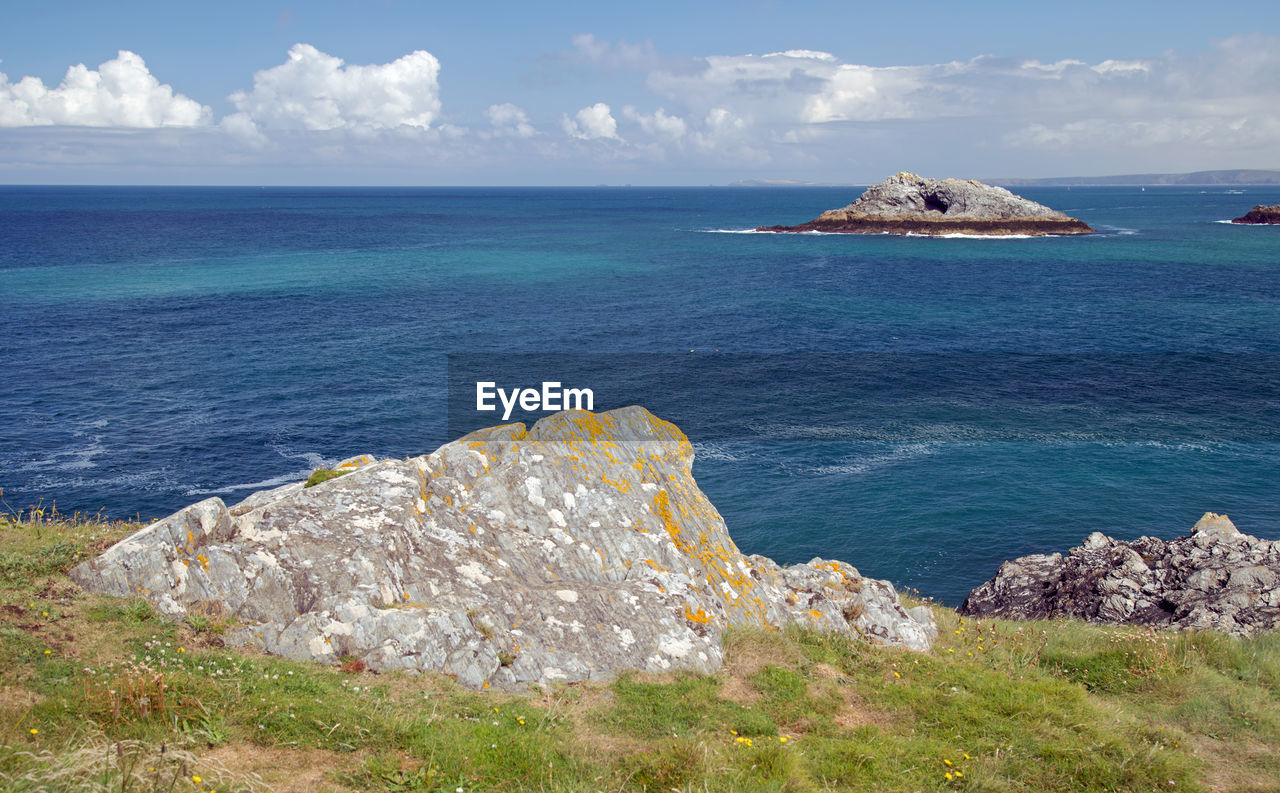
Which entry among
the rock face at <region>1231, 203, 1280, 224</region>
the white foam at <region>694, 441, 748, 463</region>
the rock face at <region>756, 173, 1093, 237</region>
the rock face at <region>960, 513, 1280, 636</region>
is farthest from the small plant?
the rock face at <region>1231, 203, 1280, 224</region>

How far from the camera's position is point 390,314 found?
2633 inches

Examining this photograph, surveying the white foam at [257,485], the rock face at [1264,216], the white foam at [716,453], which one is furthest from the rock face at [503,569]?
the rock face at [1264,216]

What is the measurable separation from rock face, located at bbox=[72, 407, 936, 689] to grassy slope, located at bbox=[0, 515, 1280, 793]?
563 mm

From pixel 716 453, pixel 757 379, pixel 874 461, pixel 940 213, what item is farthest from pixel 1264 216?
pixel 716 453

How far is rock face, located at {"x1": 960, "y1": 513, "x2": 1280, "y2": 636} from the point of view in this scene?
1684 cm

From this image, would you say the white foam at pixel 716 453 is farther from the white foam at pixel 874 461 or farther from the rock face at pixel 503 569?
the rock face at pixel 503 569

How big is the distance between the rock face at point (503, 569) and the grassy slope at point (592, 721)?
563 millimetres

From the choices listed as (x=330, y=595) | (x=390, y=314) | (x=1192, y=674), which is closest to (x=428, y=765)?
(x=330, y=595)

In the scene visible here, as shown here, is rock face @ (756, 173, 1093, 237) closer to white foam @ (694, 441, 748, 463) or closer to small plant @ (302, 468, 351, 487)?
white foam @ (694, 441, 748, 463)

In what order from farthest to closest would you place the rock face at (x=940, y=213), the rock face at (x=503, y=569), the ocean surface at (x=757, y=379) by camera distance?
the rock face at (x=940, y=213)
the ocean surface at (x=757, y=379)
the rock face at (x=503, y=569)

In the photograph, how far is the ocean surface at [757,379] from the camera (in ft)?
99.2

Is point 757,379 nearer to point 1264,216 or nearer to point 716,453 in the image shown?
point 716,453

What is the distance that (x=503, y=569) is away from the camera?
42.7 ft

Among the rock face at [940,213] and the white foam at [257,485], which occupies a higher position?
the rock face at [940,213]
